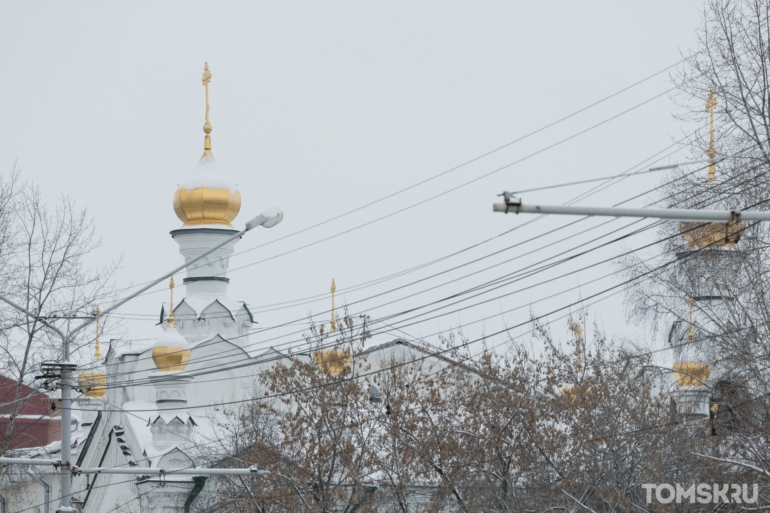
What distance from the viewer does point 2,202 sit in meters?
29.1

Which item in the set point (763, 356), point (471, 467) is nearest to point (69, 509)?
point (763, 356)

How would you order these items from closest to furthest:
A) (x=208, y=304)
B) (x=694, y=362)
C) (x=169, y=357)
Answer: (x=694, y=362) → (x=169, y=357) → (x=208, y=304)

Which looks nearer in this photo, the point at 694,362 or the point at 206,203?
the point at 694,362

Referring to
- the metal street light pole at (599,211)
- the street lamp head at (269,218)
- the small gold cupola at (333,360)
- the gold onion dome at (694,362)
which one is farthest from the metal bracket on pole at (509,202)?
the small gold cupola at (333,360)

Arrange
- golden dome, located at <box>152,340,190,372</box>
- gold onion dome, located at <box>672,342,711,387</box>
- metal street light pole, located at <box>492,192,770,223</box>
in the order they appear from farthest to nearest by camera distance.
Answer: golden dome, located at <box>152,340,190,372</box>, gold onion dome, located at <box>672,342,711,387</box>, metal street light pole, located at <box>492,192,770,223</box>

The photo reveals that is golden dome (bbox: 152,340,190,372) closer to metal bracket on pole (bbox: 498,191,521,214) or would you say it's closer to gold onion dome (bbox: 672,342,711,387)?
gold onion dome (bbox: 672,342,711,387)

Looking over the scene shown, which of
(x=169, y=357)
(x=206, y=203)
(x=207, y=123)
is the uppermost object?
(x=207, y=123)

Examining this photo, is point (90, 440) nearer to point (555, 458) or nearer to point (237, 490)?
point (237, 490)

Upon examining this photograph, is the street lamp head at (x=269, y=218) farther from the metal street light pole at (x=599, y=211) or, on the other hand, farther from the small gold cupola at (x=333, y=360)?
the small gold cupola at (x=333, y=360)

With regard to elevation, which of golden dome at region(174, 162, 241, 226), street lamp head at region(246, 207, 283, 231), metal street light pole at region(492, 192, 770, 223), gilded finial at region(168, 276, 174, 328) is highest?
golden dome at region(174, 162, 241, 226)

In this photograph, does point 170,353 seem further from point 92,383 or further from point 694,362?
point 694,362

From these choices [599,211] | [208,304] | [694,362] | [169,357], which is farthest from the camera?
[208,304]

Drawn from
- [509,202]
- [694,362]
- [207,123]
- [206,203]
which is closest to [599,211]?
[509,202]

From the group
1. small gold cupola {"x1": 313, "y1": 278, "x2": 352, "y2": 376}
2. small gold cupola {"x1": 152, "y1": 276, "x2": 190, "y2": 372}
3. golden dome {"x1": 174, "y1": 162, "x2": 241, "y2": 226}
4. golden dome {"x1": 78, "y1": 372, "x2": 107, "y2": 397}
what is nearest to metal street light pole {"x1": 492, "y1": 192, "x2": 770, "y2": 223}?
golden dome {"x1": 78, "y1": 372, "x2": 107, "y2": 397}
